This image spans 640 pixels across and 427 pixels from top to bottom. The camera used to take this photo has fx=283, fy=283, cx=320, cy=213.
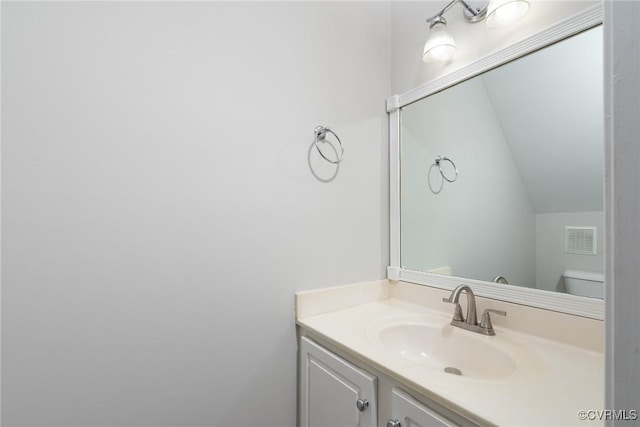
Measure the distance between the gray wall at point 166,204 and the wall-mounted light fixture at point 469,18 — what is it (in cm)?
37

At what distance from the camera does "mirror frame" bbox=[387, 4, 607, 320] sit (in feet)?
2.81

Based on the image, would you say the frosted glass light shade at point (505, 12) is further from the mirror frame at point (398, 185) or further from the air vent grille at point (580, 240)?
the air vent grille at point (580, 240)

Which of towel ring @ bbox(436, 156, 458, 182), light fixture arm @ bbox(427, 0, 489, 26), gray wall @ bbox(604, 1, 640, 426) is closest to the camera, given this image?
gray wall @ bbox(604, 1, 640, 426)

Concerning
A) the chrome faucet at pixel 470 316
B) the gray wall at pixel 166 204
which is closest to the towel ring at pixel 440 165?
the gray wall at pixel 166 204

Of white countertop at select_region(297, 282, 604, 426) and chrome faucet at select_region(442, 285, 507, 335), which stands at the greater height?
chrome faucet at select_region(442, 285, 507, 335)

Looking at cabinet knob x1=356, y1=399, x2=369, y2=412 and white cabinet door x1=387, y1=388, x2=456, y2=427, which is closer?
white cabinet door x1=387, y1=388, x2=456, y2=427

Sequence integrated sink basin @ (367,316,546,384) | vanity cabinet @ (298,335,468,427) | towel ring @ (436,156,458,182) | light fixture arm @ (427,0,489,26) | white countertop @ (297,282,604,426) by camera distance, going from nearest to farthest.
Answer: white countertop @ (297,282,604,426)
vanity cabinet @ (298,335,468,427)
integrated sink basin @ (367,316,546,384)
light fixture arm @ (427,0,489,26)
towel ring @ (436,156,458,182)

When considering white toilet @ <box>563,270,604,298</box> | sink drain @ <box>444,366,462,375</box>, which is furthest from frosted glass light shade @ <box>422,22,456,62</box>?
sink drain @ <box>444,366,462,375</box>

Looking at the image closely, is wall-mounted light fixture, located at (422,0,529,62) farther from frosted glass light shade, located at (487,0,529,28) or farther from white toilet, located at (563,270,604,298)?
white toilet, located at (563,270,604,298)

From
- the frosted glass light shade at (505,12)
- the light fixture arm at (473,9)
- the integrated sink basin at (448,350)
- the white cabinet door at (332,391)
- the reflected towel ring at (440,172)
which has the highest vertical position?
the light fixture arm at (473,9)

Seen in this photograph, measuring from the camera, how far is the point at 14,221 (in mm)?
738

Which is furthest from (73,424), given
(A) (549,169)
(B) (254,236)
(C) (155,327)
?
(A) (549,169)

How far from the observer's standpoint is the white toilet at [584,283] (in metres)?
0.86

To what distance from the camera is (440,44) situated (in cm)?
117
